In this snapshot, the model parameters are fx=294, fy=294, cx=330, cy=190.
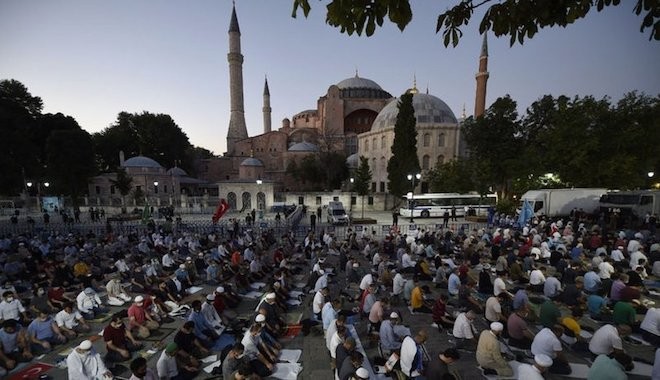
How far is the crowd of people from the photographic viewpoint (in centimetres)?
541

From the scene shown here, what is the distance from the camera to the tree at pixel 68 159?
1314 inches

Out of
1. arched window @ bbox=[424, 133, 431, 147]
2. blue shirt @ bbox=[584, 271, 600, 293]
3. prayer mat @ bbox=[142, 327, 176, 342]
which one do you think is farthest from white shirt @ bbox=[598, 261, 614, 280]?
arched window @ bbox=[424, 133, 431, 147]

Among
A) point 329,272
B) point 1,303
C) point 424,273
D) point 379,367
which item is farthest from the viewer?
point 329,272

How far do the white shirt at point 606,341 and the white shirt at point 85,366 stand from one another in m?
8.96

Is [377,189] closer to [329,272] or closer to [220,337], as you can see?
[329,272]

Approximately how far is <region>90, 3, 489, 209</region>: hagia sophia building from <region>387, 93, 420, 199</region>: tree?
3.23 m

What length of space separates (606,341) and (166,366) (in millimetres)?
8132

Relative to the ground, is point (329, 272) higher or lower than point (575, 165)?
lower

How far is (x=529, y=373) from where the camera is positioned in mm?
4348

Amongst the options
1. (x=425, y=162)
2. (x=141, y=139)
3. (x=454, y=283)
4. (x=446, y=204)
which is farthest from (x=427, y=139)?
(x=141, y=139)

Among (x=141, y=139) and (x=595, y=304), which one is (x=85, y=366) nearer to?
(x=595, y=304)

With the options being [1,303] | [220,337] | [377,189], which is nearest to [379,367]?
[220,337]

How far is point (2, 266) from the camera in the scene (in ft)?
37.4

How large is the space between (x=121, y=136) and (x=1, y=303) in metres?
54.6
